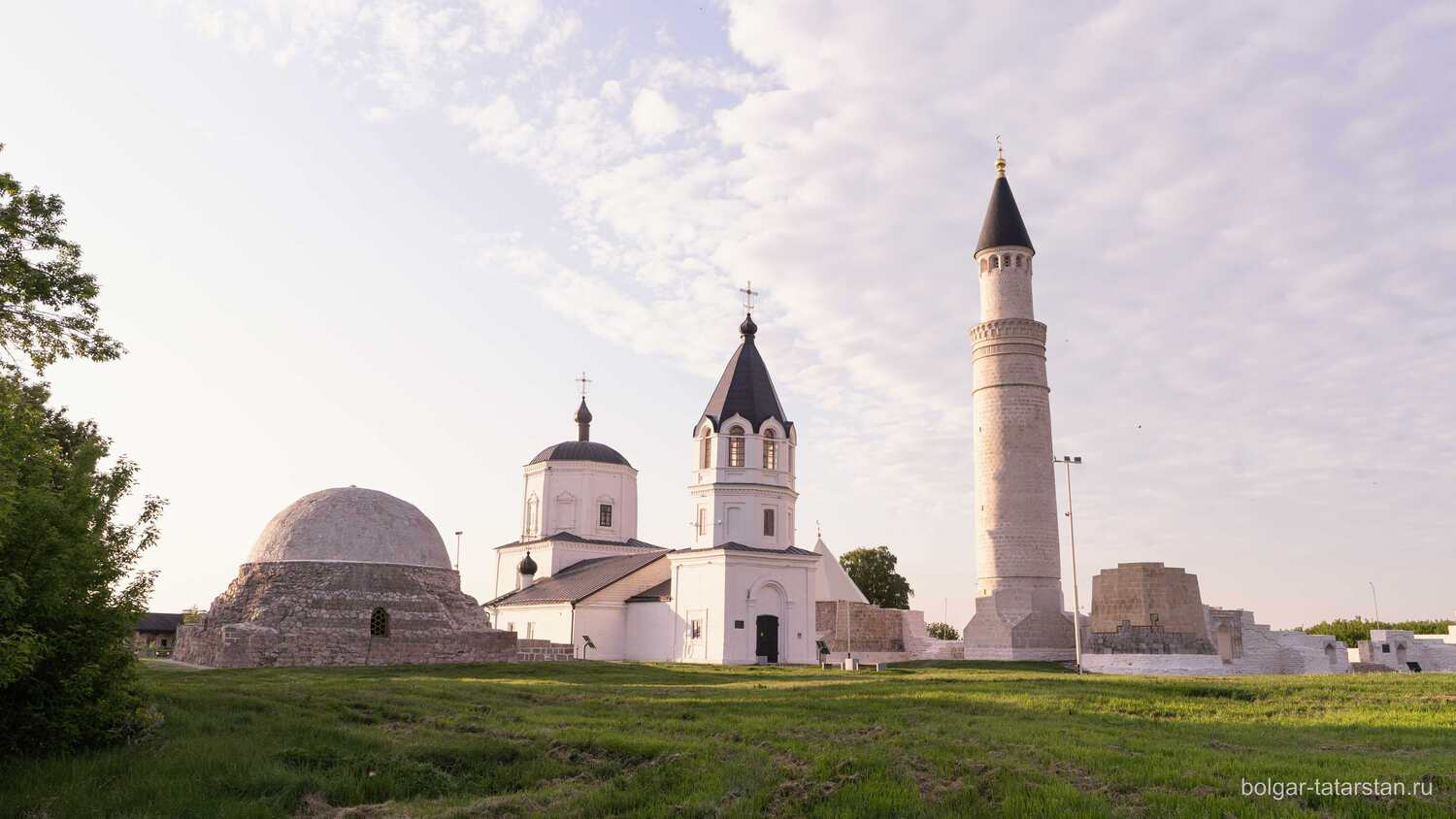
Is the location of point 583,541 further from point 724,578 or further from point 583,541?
point 724,578

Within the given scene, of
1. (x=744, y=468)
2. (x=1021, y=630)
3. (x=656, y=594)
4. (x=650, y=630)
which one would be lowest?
(x=650, y=630)

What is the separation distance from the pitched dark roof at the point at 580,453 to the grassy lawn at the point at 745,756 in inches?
1435

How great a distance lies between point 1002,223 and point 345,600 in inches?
1260

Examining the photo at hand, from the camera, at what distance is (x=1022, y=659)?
4162cm

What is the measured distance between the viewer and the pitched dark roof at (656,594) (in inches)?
1697

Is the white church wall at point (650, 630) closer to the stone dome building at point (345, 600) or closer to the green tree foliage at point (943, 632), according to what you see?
the stone dome building at point (345, 600)

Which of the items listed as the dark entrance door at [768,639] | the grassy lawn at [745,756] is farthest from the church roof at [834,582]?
the grassy lawn at [745,756]

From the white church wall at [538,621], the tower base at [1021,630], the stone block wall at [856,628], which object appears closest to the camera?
the tower base at [1021,630]

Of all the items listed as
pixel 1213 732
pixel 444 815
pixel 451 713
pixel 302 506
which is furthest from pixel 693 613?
pixel 444 815

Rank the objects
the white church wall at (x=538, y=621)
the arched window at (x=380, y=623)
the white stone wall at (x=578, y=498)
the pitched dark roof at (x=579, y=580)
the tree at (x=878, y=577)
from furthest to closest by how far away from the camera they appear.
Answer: the tree at (x=878, y=577)
the white stone wall at (x=578, y=498)
the pitched dark roof at (x=579, y=580)
the white church wall at (x=538, y=621)
the arched window at (x=380, y=623)

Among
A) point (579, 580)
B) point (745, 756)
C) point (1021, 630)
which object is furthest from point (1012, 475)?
point (745, 756)

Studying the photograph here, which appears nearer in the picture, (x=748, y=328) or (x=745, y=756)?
(x=745, y=756)

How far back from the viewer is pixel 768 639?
3988 cm

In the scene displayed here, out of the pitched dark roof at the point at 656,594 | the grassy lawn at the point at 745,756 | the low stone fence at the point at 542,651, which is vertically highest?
the pitched dark roof at the point at 656,594
